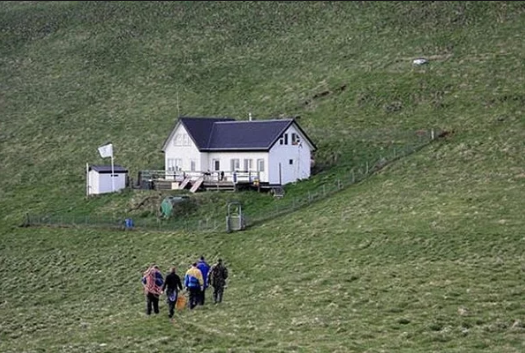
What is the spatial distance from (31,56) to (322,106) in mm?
47821

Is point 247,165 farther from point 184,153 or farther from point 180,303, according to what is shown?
point 180,303

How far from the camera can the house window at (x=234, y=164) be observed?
204 feet

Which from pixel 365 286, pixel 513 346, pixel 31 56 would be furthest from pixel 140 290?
pixel 31 56

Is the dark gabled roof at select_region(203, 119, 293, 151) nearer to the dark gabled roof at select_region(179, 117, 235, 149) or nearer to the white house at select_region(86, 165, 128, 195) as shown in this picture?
the dark gabled roof at select_region(179, 117, 235, 149)

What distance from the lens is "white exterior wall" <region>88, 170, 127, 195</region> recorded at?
64.2 m

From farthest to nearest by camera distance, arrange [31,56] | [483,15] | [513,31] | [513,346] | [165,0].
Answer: [165,0] → [31,56] → [483,15] → [513,31] → [513,346]

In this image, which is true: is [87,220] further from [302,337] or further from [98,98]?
[98,98]

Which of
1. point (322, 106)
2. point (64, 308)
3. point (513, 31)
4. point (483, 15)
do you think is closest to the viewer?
point (64, 308)

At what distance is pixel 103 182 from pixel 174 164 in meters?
5.94

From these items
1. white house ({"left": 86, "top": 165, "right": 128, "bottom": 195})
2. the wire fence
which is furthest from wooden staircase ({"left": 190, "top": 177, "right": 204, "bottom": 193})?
white house ({"left": 86, "top": 165, "right": 128, "bottom": 195})

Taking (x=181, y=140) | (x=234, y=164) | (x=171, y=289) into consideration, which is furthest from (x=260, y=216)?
(x=171, y=289)

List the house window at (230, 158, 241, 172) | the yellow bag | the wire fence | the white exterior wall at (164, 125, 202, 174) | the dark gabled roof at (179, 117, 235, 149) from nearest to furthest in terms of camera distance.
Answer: the yellow bag < the wire fence < the house window at (230, 158, 241, 172) < the white exterior wall at (164, 125, 202, 174) < the dark gabled roof at (179, 117, 235, 149)

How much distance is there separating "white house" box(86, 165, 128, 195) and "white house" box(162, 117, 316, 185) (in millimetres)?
3798

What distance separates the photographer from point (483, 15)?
93625 millimetres
